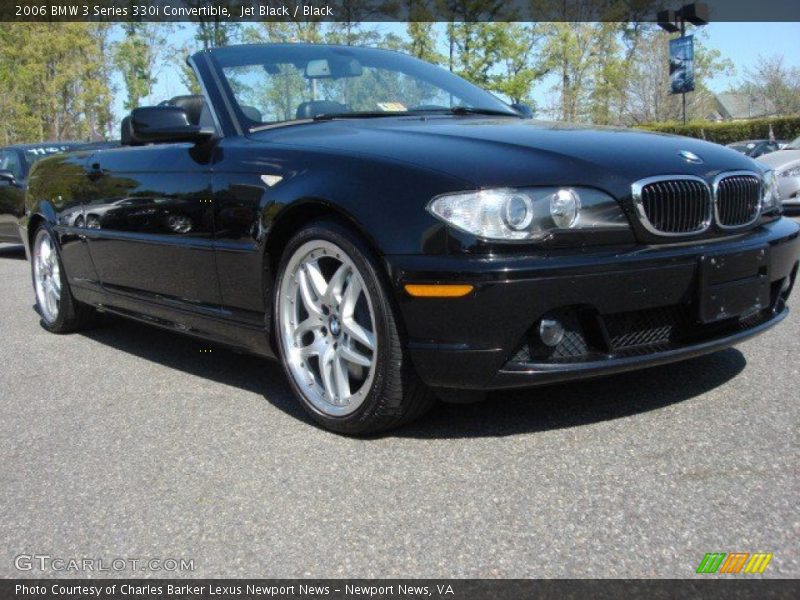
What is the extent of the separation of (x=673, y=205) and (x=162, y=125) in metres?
2.17

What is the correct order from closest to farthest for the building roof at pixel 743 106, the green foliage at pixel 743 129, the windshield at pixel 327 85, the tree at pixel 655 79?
the windshield at pixel 327 85 → the green foliage at pixel 743 129 → the tree at pixel 655 79 → the building roof at pixel 743 106

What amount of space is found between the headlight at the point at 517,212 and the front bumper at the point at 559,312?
3.4 inches

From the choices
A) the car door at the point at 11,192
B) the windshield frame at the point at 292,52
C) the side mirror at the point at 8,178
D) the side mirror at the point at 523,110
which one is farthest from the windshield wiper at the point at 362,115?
the side mirror at the point at 8,178

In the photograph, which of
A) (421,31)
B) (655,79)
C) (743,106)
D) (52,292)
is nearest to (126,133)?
(52,292)

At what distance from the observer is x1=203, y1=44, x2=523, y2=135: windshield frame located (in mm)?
3980

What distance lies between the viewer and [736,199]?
131 inches

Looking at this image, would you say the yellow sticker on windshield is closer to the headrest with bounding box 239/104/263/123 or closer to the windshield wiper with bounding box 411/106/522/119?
the windshield wiper with bounding box 411/106/522/119

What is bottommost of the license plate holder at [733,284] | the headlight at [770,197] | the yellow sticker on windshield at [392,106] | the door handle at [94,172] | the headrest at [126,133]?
the license plate holder at [733,284]

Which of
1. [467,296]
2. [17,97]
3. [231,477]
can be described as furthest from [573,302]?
[17,97]

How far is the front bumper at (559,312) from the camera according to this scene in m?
2.82

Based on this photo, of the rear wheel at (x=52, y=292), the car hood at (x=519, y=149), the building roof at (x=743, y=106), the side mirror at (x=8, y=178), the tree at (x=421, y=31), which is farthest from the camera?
the building roof at (x=743, y=106)

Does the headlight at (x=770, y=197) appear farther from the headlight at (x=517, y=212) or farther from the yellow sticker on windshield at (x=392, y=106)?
the yellow sticker on windshield at (x=392, y=106)

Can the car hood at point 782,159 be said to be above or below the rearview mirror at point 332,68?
below

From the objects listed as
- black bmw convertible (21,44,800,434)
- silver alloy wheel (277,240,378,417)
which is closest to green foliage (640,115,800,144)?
black bmw convertible (21,44,800,434)
